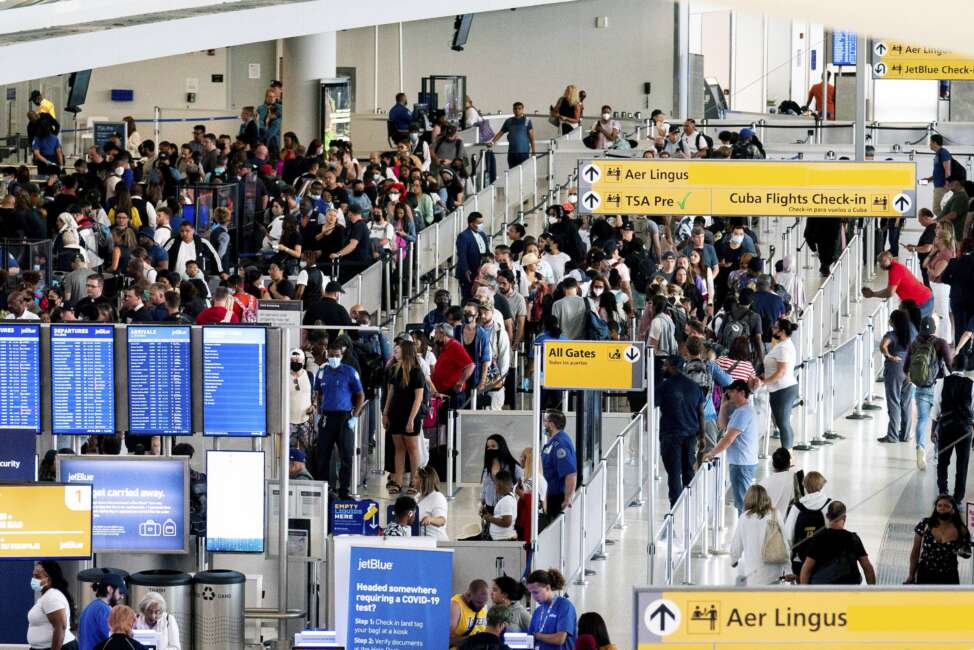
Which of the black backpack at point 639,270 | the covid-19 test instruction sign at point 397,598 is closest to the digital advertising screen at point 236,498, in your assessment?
the covid-19 test instruction sign at point 397,598

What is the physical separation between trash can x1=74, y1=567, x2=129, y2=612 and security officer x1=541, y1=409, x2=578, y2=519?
3338 mm

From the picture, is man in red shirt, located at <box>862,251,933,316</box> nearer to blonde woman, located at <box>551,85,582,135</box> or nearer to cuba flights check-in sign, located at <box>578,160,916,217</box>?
cuba flights check-in sign, located at <box>578,160,916,217</box>

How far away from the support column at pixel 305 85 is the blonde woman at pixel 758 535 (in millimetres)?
17804

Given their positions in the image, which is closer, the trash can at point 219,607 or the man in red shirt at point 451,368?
the trash can at point 219,607

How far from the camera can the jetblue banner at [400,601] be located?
9891 millimetres

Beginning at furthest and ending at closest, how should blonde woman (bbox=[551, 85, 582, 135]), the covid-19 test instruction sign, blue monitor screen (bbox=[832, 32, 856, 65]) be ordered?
blonde woman (bbox=[551, 85, 582, 135]), blue monitor screen (bbox=[832, 32, 856, 65]), the covid-19 test instruction sign

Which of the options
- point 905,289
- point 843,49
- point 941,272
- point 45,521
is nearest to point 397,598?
point 45,521

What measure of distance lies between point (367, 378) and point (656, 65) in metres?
23.9

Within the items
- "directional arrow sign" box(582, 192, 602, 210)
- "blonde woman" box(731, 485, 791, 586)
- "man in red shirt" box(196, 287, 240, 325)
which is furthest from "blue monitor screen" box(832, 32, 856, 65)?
"blonde woman" box(731, 485, 791, 586)

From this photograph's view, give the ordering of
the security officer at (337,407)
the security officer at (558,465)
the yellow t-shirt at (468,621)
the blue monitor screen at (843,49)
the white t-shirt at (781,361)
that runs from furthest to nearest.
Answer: the blue monitor screen at (843,49) < the white t-shirt at (781,361) < the security officer at (337,407) < the security officer at (558,465) < the yellow t-shirt at (468,621)

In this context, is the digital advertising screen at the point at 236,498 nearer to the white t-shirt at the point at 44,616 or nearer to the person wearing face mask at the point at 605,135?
the white t-shirt at the point at 44,616

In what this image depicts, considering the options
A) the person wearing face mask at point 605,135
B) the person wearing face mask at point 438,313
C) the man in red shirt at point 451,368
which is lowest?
the man in red shirt at point 451,368

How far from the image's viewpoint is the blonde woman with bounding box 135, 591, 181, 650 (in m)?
10.0

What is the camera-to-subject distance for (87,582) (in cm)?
1076
